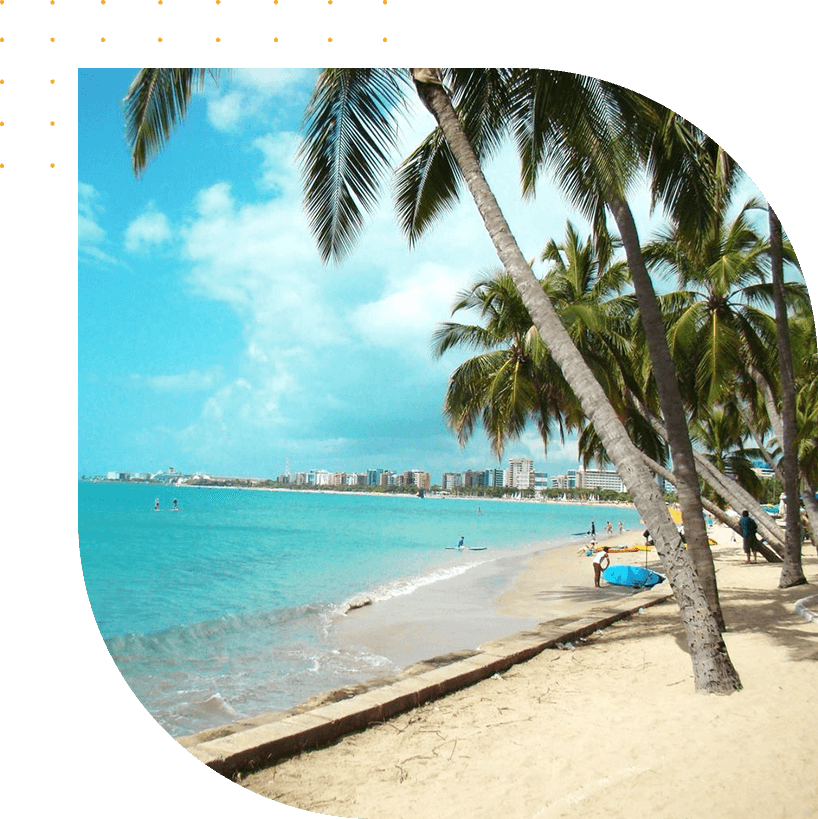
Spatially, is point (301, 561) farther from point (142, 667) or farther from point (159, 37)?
point (159, 37)

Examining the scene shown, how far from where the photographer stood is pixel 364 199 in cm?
723

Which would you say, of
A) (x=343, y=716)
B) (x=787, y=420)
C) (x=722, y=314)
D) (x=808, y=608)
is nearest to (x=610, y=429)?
(x=343, y=716)

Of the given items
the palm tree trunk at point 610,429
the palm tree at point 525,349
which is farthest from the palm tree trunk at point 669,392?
the palm tree at point 525,349

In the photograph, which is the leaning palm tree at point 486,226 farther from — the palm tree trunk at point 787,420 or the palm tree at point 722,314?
the palm tree at point 722,314

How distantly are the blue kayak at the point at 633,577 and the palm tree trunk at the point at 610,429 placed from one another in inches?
382

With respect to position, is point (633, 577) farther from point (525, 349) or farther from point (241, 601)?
point (241, 601)

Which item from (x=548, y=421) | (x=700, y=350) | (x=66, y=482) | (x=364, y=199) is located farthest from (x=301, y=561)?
(x=66, y=482)

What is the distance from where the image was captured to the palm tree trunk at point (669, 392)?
264 inches

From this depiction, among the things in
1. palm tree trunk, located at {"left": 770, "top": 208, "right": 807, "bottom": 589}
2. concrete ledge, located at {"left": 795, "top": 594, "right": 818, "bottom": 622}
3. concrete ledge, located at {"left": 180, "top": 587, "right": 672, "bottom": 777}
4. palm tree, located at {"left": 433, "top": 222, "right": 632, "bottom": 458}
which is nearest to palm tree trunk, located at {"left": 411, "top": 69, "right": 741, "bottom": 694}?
concrete ledge, located at {"left": 180, "top": 587, "right": 672, "bottom": 777}

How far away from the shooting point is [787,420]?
9.65m

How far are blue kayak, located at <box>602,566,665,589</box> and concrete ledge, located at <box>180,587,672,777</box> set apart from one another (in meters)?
8.26

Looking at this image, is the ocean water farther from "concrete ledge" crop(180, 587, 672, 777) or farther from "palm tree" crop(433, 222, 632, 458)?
"palm tree" crop(433, 222, 632, 458)

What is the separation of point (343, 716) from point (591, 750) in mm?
1494

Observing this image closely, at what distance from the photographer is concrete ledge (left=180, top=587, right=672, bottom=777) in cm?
357
